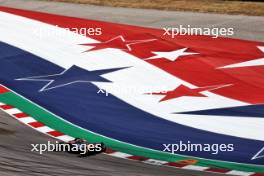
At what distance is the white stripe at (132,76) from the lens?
27.2 feet

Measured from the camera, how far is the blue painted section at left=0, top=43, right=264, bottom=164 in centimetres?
767

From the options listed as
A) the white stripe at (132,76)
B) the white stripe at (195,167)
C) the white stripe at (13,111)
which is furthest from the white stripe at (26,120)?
the white stripe at (195,167)

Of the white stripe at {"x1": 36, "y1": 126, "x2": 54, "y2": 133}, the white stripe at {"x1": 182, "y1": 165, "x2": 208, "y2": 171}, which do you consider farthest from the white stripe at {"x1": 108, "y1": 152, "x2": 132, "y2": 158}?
the white stripe at {"x1": 36, "y1": 126, "x2": 54, "y2": 133}

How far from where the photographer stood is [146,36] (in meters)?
14.0

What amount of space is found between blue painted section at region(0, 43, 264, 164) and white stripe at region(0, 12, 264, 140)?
0.24 metres

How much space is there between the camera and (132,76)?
10.9 metres

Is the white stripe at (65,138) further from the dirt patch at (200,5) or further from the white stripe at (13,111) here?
the dirt patch at (200,5)

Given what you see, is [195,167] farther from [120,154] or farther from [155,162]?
[120,154]

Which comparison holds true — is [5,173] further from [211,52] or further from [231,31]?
[231,31]

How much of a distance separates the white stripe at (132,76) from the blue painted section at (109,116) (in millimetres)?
239

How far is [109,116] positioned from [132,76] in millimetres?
2207

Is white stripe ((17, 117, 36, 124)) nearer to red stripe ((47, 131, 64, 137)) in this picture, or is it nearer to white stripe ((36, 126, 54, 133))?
white stripe ((36, 126, 54, 133))

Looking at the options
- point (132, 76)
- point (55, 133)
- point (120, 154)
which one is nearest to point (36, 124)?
point (55, 133)

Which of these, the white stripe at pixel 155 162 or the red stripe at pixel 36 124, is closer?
the white stripe at pixel 155 162
